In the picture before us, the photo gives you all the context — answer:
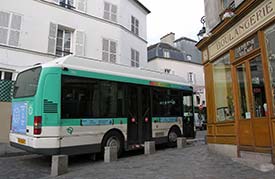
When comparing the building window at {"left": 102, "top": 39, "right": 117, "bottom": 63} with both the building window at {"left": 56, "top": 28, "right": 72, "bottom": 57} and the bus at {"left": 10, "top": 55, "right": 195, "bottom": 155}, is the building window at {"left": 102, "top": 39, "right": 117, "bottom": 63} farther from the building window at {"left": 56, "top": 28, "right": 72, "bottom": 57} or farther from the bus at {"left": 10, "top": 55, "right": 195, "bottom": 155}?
the bus at {"left": 10, "top": 55, "right": 195, "bottom": 155}

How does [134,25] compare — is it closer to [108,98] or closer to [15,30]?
[15,30]

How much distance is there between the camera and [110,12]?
16.2 m

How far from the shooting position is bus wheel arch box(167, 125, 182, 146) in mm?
10324

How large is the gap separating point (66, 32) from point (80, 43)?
3.55ft

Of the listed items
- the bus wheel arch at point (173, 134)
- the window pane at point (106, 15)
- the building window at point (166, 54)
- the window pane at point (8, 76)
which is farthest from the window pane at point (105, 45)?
the building window at point (166, 54)

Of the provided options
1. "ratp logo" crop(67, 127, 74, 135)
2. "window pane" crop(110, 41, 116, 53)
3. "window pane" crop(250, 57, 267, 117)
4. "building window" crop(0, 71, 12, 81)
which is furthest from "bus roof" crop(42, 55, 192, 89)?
"building window" crop(0, 71, 12, 81)

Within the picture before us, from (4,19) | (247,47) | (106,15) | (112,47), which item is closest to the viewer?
(247,47)

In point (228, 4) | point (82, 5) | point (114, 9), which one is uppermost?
point (114, 9)

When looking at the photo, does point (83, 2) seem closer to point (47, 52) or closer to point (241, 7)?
point (47, 52)

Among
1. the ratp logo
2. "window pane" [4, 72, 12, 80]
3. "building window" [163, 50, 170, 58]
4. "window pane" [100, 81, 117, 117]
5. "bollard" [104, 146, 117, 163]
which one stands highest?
"building window" [163, 50, 170, 58]

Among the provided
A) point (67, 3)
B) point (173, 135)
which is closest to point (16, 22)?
point (67, 3)

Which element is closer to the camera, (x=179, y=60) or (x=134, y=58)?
(x=134, y=58)

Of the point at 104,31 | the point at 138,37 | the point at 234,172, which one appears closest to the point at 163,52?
the point at 138,37

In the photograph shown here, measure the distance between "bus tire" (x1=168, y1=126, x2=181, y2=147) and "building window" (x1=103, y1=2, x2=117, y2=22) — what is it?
9085 mm
